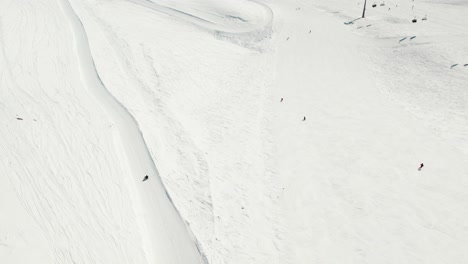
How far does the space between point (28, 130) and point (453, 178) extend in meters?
16.3

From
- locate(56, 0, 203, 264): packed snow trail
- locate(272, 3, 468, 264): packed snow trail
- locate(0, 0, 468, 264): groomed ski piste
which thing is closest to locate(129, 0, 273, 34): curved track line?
locate(0, 0, 468, 264): groomed ski piste

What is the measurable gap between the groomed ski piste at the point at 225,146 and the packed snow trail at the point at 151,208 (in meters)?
0.05

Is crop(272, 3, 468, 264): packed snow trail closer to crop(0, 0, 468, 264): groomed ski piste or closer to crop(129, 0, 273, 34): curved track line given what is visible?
crop(0, 0, 468, 264): groomed ski piste

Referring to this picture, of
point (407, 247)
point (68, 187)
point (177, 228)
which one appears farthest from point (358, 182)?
point (68, 187)

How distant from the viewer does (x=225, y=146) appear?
15.1 metres

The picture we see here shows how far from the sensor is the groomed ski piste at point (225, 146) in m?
10.4

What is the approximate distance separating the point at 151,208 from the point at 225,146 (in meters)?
4.71

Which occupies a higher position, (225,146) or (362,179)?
(225,146)

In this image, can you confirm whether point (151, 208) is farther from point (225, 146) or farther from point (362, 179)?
point (362, 179)

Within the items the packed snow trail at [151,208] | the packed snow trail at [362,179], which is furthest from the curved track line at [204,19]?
the packed snow trail at [151,208]

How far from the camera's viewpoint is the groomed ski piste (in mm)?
10375

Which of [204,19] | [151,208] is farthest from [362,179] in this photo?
[204,19]

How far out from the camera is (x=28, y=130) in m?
14.0

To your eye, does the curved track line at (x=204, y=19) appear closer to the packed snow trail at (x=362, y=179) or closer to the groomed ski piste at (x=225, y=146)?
the groomed ski piste at (x=225, y=146)
